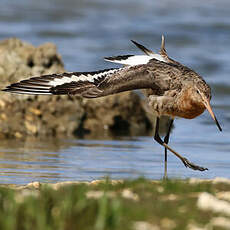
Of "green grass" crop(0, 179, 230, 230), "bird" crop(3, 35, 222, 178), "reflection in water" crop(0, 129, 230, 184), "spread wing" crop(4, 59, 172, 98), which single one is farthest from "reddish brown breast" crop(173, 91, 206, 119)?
"green grass" crop(0, 179, 230, 230)

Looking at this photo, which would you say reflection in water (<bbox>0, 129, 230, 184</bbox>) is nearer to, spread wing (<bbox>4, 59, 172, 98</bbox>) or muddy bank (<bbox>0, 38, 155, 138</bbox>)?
muddy bank (<bbox>0, 38, 155, 138</bbox>)

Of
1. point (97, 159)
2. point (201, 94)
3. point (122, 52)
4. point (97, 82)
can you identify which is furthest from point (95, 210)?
point (122, 52)

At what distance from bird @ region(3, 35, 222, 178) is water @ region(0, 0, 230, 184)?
2.43 feet

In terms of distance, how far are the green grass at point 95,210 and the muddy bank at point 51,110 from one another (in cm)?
535

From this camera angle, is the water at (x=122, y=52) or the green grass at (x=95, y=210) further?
the water at (x=122, y=52)

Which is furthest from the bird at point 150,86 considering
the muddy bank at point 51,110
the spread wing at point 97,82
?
the muddy bank at point 51,110

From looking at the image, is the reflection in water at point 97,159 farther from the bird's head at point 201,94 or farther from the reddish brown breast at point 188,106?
the bird's head at point 201,94

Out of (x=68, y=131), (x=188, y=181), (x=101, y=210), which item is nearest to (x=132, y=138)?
(x=68, y=131)

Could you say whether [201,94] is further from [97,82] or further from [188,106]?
Answer: [97,82]

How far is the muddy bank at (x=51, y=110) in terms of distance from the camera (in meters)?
9.99

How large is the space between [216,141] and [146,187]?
5.52m

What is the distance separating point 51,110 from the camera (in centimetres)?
1030

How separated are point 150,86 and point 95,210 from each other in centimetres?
365

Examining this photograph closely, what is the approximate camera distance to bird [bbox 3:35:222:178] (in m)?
7.46
